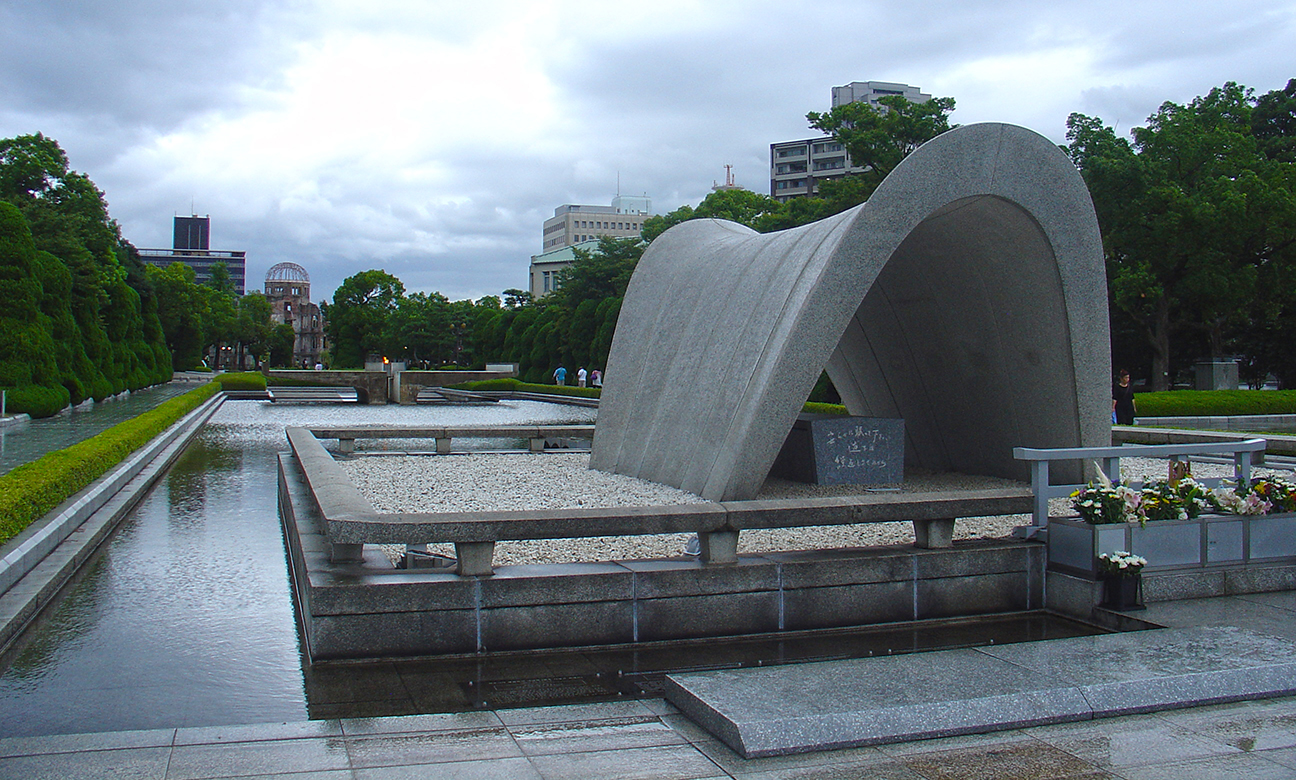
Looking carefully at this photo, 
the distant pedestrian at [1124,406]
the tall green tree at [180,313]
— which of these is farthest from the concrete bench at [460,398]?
the distant pedestrian at [1124,406]

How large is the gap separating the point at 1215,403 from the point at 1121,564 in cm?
2056

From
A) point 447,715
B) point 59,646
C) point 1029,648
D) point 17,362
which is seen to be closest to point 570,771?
point 447,715

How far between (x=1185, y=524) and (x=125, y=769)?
6498 mm

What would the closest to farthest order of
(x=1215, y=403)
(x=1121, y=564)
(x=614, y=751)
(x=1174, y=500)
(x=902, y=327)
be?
(x=614, y=751), (x=1121, y=564), (x=1174, y=500), (x=902, y=327), (x=1215, y=403)

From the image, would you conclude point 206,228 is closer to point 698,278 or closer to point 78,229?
point 78,229

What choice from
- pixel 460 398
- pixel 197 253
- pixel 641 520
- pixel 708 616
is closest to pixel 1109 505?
pixel 708 616

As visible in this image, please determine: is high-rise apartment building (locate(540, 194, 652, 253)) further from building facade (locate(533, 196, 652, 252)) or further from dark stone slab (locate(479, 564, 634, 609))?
dark stone slab (locate(479, 564, 634, 609))

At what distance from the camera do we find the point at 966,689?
4.34m

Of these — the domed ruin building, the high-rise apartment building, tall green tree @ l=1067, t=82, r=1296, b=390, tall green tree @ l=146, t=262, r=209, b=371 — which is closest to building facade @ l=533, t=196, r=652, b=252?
the high-rise apartment building

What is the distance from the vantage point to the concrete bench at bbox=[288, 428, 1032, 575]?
5.61 m

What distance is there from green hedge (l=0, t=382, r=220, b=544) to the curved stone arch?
594cm

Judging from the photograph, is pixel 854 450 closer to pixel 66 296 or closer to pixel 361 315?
pixel 66 296

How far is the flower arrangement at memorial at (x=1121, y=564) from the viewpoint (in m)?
6.18

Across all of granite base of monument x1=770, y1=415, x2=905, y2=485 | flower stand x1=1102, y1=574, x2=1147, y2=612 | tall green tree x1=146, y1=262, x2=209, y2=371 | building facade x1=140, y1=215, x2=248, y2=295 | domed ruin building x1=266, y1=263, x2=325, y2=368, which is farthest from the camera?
building facade x1=140, y1=215, x2=248, y2=295
